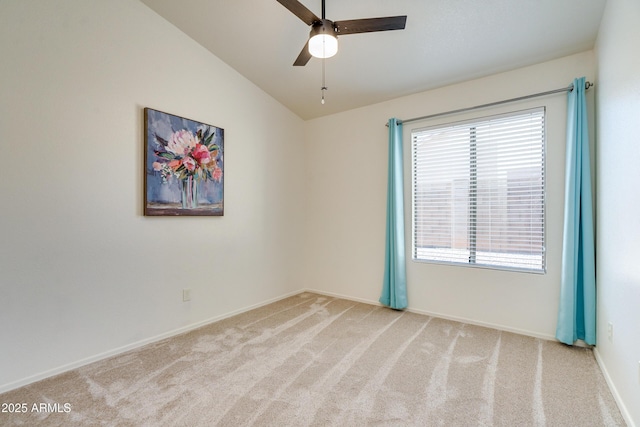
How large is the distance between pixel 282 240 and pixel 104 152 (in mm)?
2227

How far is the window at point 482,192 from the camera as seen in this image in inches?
110

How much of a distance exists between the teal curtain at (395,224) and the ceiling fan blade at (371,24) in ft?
5.38

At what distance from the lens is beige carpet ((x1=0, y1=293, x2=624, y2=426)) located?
169cm

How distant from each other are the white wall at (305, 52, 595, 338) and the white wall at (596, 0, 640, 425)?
13.8 inches

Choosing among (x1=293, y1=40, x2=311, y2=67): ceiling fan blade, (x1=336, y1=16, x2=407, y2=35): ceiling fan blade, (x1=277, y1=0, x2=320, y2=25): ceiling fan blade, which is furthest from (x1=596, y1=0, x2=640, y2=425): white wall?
(x1=293, y1=40, x2=311, y2=67): ceiling fan blade

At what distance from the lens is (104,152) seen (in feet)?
7.90

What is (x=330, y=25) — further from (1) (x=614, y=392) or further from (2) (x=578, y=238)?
(1) (x=614, y=392)

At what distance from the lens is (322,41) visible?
1.99m

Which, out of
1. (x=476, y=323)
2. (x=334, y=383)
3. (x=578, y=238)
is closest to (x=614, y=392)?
(x=578, y=238)

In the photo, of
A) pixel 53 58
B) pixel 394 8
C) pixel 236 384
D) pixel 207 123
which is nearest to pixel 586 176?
pixel 394 8

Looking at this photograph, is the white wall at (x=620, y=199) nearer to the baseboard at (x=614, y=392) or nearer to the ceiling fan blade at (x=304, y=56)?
the baseboard at (x=614, y=392)

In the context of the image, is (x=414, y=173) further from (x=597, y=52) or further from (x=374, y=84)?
(x=597, y=52)

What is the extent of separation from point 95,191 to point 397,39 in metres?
2.79

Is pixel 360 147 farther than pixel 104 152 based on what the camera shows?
Yes
